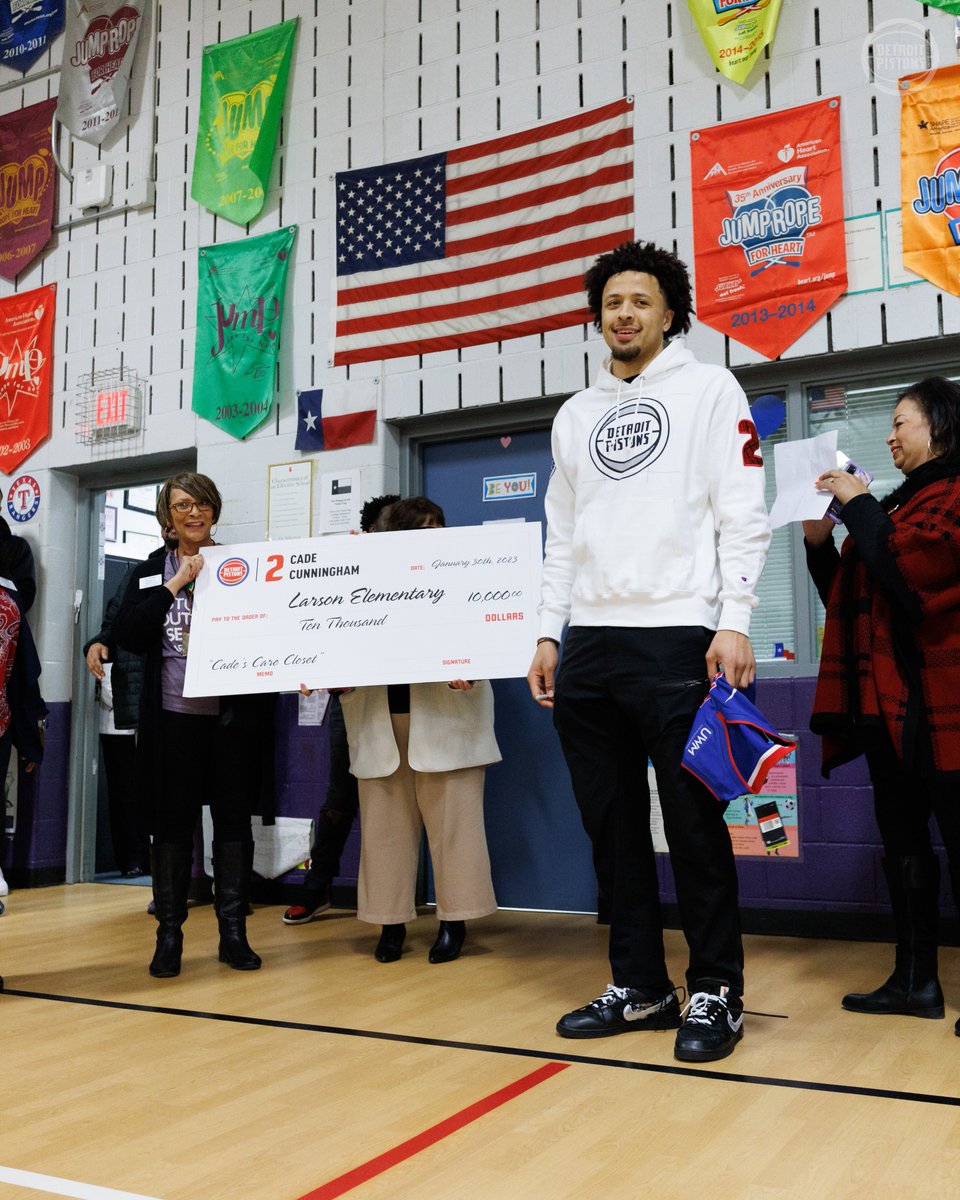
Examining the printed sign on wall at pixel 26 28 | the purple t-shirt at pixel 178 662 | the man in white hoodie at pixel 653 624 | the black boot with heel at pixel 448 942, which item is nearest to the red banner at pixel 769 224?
the man in white hoodie at pixel 653 624

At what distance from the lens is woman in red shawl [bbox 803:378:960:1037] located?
238cm

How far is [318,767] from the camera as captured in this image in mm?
4434

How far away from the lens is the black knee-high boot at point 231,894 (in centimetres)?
316

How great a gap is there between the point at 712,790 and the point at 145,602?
1.79m

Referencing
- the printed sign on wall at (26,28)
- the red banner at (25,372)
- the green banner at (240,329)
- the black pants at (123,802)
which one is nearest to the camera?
the green banner at (240,329)

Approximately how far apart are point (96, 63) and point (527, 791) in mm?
4182

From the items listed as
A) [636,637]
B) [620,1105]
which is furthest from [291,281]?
[620,1105]

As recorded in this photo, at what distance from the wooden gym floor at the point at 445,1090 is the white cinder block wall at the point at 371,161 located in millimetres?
2205

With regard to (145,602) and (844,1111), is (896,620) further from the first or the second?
(145,602)

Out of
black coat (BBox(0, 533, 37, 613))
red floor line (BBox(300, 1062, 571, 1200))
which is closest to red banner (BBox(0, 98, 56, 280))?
black coat (BBox(0, 533, 37, 613))

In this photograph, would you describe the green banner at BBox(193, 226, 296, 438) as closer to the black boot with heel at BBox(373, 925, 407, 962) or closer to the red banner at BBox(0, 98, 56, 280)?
the red banner at BBox(0, 98, 56, 280)

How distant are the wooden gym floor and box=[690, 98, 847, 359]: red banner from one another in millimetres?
2140

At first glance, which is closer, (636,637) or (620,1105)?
(620,1105)

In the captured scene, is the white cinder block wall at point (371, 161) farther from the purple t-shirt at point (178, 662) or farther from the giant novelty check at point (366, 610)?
the purple t-shirt at point (178, 662)
